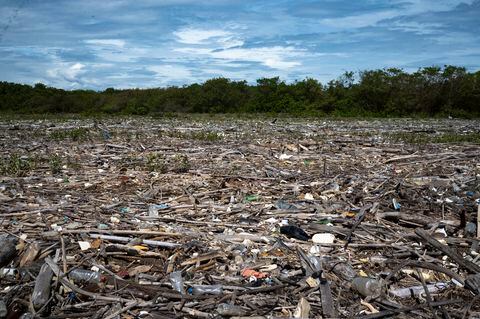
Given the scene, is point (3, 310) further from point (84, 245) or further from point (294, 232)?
point (294, 232)

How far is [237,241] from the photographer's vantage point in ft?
14.9

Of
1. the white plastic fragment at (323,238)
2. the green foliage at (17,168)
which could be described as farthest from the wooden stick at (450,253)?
the green foliage at (17,168)

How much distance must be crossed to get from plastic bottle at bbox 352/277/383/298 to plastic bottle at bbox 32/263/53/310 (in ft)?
8.16

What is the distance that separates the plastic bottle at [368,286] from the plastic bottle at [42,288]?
249cm

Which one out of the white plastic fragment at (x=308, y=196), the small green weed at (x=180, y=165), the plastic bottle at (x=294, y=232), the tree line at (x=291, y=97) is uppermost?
the tree line at (x=291, y=97)

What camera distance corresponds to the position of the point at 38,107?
130 ft

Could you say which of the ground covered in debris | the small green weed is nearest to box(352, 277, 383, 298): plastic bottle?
the ground covered in debris

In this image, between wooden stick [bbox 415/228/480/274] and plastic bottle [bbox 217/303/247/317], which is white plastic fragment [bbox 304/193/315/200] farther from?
plastic bottle [bbox 217/303/247/317]

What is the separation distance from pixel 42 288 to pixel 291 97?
37105 mm

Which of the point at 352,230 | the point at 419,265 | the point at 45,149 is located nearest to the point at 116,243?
the point at 352,230

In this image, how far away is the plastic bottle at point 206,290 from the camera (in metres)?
A: 3.53

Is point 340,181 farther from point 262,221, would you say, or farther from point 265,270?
point 265,270

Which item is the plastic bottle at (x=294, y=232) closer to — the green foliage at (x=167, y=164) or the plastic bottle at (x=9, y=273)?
the plastic bottle at (x=9, y=273)

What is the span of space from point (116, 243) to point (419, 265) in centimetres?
292
